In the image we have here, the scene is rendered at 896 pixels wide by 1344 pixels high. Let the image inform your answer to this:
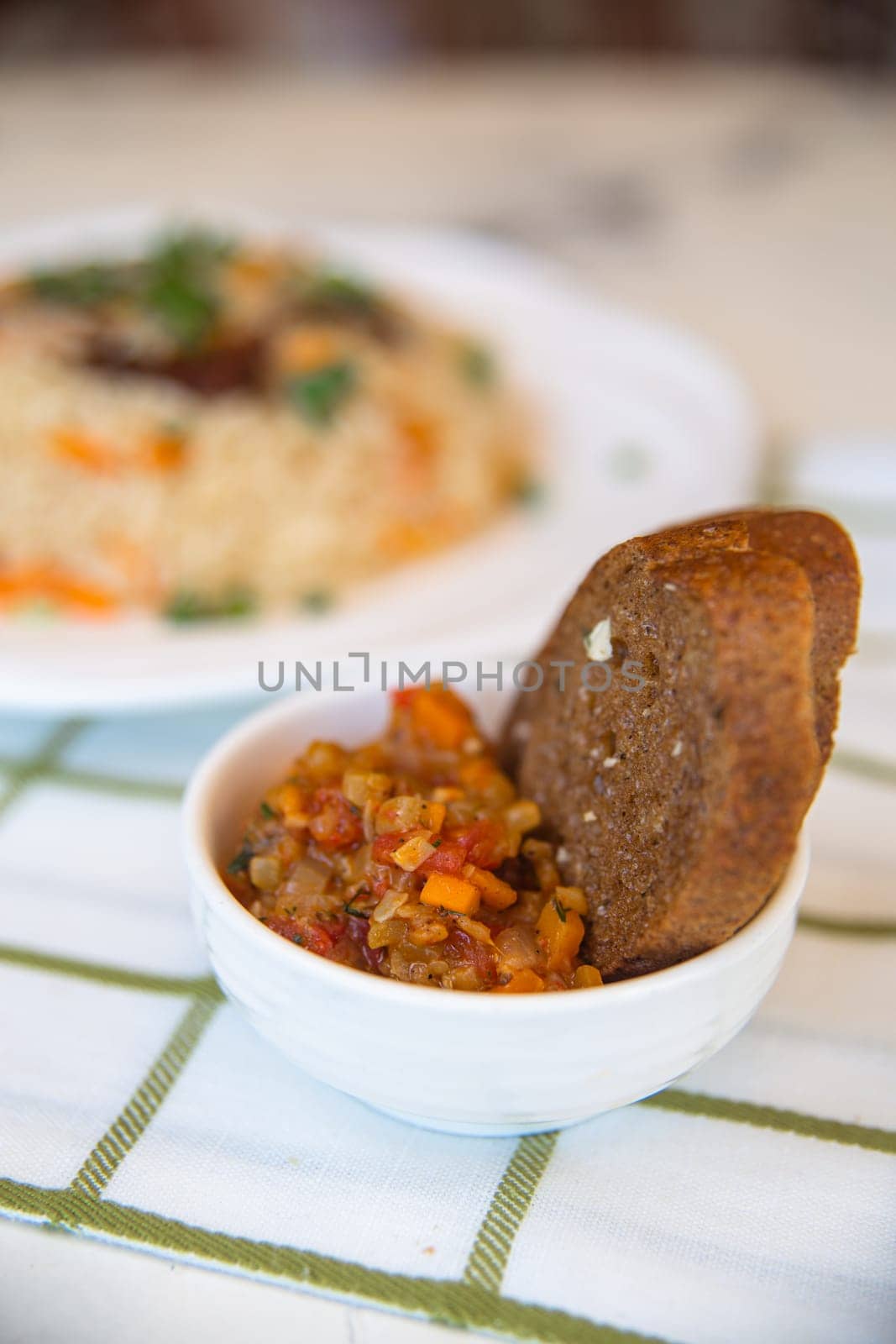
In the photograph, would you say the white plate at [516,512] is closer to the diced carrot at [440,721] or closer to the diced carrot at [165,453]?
the diced carrot at [440,721]

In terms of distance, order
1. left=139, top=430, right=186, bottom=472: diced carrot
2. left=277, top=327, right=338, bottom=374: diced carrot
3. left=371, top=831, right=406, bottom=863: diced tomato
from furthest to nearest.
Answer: left=277, top=327, right=338, bottom=374: diced carrot < left=139, top=430, right=186, bottom=472: diced carrot < left=371, top=831, right=406, bottom=863: diced tomato

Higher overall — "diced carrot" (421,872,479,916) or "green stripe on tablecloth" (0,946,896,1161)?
"diced carrot" (421,872,479,916)

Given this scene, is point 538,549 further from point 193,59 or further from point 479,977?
point 193,59

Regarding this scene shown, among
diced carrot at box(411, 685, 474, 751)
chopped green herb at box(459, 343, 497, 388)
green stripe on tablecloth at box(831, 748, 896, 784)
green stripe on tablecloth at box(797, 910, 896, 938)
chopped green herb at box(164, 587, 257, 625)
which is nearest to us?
diced carrot at box(411, 685, 474, 751)

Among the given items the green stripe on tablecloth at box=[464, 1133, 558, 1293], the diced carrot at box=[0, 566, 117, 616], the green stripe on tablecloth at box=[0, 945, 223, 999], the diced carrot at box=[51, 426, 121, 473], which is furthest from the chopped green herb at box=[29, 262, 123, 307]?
the green stripe on tablecloth at box=[464, 1133, 558, 1293]

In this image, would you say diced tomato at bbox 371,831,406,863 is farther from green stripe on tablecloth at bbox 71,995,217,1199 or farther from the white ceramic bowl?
green stripe on tablecloth at bbox 71,995,217,1199

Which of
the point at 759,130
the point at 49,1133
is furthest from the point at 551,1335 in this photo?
the point at 759,130
